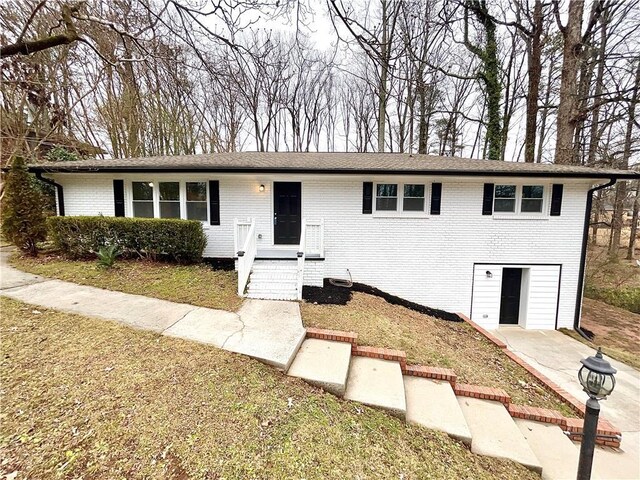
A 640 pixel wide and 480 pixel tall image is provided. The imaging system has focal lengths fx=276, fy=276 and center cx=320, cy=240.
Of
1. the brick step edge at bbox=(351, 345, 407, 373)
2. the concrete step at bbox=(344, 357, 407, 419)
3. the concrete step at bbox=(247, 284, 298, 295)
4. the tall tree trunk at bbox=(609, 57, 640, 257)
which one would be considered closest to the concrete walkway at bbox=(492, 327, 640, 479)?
the brick step edge at bbox=(351, 345, 407, 373)

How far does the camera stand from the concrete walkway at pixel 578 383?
139 inches

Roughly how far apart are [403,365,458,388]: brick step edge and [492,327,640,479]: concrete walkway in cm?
179

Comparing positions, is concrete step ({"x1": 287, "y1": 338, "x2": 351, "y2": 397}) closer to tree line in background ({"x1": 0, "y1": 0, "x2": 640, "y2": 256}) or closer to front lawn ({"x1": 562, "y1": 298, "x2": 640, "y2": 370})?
tree line in background ({"x1": 0, "y1": 0, "x2": 640, "y2": 256})

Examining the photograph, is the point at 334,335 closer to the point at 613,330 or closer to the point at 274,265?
the point at 274,265

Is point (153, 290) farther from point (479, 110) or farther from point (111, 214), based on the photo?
point (479, 110)

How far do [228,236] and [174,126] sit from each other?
10826 mm

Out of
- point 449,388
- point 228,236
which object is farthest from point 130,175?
point 449,388

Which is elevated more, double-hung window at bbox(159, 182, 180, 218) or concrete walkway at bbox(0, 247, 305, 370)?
double-hung window at bbox(159, 182, 180, 218)

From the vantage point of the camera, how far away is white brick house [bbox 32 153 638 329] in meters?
7.82

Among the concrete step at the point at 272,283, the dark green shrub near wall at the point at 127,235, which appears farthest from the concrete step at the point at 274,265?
the dark green shrub near wall at the point at 127,235

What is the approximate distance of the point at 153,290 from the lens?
576 centimetres

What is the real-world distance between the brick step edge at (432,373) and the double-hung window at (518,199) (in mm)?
5773

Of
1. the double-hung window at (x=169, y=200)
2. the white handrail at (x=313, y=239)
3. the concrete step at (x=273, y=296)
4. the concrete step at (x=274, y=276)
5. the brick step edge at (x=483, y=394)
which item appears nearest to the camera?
the brick step edge at (x=483, y=394)

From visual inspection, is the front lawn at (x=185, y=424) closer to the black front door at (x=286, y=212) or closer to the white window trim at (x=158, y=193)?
the black front door at (x=286, y=212)
